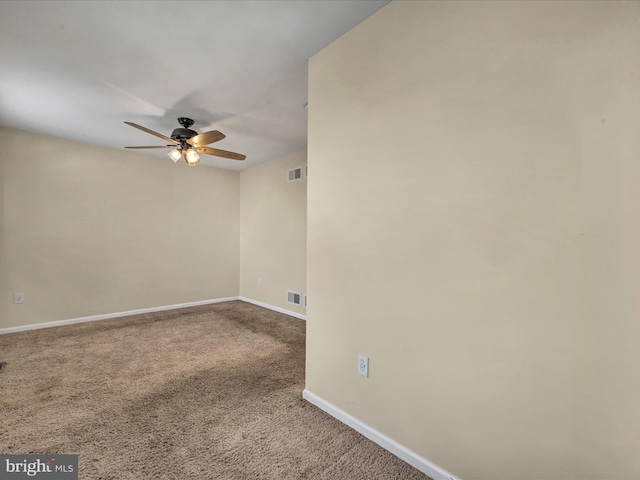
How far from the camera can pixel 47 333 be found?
3.53 metres

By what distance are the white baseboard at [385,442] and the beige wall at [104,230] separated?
12.3 ft

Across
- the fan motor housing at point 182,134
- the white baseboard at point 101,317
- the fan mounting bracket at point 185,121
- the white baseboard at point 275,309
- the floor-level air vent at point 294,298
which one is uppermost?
the fan mounting bracket at point 185,121

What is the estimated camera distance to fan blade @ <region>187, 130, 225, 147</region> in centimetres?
276

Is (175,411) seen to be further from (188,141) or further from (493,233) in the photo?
(188,141)

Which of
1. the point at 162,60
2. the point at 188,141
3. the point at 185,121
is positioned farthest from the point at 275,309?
the point at 162,60

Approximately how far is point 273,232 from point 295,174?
42.3 inches

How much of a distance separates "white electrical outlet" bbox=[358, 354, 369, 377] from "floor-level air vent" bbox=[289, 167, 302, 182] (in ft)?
10.5

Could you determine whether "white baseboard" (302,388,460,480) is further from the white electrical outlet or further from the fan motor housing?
the fan motor housing

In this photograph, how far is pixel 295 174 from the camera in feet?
14.7

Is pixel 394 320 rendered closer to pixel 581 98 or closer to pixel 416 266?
pixel 416 266

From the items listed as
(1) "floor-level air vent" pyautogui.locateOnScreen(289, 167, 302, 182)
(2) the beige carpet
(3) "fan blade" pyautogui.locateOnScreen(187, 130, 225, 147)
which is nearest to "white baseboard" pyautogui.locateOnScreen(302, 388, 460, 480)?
(2) the beige carpet

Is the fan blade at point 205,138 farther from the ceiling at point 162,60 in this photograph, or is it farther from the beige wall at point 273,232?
the beige wall at point 273,232

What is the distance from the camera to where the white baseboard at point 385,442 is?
1412mm

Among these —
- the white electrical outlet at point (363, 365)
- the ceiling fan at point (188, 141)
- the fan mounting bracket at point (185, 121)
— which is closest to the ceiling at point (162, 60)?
the fan mounting bracket at point (185, 121)
